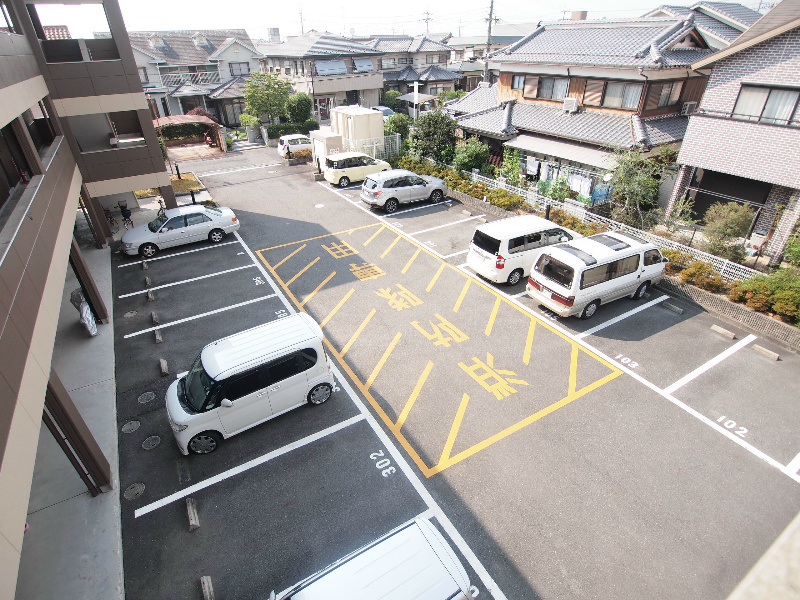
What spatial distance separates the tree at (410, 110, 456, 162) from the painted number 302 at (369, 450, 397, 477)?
19274mm

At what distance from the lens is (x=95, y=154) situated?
16.4m

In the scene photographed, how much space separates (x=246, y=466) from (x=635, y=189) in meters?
16.3

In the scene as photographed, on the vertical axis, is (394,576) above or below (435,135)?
below

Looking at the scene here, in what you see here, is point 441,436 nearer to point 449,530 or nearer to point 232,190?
point 449,530

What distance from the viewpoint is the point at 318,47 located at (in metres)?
39.3


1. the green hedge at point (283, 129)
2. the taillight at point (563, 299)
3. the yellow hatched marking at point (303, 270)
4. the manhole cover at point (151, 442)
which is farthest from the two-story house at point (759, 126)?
the green hedge at point (283, 129)

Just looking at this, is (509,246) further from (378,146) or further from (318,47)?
(318,47)

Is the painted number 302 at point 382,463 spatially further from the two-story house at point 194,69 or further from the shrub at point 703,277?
the two-story house at point 194,69

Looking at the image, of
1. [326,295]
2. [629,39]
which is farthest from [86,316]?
[629,39]

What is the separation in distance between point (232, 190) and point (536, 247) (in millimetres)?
17638

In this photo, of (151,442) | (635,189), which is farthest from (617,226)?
(151,442)

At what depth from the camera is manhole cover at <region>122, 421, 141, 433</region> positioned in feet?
29.7

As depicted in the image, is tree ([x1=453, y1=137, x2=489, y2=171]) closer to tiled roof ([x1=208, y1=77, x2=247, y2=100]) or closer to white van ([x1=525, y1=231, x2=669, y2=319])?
white van ([x1=525, y1=231, x2=669, y2=319])

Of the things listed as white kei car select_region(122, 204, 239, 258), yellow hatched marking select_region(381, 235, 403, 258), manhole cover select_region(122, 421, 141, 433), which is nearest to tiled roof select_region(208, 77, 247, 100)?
white kei car select_region(122, 204, 239, 258)
